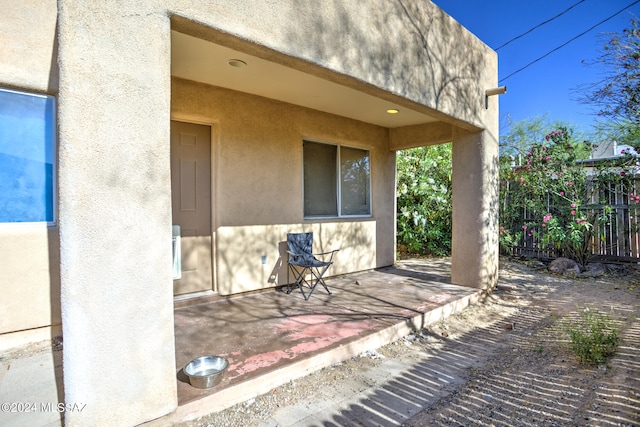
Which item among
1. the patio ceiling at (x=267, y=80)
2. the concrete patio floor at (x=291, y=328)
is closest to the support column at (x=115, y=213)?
the concrete patio floor at (x=291, y=328)

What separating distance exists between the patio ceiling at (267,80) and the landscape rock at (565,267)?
4146 mm

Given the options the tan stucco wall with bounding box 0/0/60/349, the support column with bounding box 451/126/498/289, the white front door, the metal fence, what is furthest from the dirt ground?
the metal fence

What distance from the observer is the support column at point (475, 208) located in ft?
16.7

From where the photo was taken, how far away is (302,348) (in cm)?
288

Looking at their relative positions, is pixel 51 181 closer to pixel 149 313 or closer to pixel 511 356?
pixel 149 313

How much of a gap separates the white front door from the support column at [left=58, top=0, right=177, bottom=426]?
2.25m

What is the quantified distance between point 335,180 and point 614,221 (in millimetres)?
5763

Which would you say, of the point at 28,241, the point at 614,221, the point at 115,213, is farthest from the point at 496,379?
the point at 614,221

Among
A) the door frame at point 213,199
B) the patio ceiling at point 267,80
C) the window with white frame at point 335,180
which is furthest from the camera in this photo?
the window with white frame at point 335,180

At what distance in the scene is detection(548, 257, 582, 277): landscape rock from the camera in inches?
260

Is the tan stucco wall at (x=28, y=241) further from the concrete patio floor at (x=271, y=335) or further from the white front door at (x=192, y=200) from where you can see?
the white front door at (x=192, y=200)

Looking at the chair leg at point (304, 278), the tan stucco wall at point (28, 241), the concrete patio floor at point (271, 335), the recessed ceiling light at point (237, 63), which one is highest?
the recessed ceiling light at point (237, 63)

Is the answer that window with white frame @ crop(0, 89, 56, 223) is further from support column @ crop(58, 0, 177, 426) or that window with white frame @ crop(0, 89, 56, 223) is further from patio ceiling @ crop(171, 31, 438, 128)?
support column @ crop(58, 0, 177, 426)

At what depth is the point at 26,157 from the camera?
2953 millimetres
